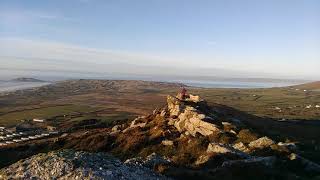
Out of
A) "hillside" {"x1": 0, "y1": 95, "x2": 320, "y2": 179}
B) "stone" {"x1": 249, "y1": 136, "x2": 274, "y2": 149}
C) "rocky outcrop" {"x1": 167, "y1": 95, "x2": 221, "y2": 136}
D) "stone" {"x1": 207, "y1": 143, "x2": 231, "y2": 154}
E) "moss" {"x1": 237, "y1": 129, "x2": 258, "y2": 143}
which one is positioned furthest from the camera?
"rocky outcrop" {"x1": 167, "y1": 95, "x2": 221, "y2": 136}

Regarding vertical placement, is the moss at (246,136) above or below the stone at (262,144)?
below

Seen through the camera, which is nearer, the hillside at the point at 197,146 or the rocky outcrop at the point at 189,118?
the hillside at the point at 197,146

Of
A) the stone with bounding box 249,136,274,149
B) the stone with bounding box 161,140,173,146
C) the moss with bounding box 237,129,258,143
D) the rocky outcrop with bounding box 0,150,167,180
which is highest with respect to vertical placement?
the rocky outcrop with bounding box 0,150,167,180

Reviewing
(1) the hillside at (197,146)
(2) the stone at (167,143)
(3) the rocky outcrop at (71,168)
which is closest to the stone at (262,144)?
(1) the hillside at (197,146)

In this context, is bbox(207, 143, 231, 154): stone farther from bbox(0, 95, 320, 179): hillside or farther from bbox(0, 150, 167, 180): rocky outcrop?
bbox(0, 150, 167, 180): rocky outcrop

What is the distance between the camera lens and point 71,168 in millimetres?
29812

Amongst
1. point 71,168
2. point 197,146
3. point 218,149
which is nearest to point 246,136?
point 197,146

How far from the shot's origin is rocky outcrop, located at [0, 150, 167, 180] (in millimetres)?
29328

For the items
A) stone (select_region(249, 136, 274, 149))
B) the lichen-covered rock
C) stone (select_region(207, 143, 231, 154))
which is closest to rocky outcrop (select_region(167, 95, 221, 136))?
stone (select_region(249, 136, 274, 149))

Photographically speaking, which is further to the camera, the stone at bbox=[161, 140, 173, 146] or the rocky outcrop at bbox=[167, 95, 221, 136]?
the rocky outcrop at bbox=[167, 95, 221, 136]

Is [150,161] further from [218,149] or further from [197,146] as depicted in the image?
[197,146]

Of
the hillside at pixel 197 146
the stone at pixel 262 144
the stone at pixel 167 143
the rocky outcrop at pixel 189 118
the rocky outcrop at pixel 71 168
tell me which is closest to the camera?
the rocky outcrop at pixel 71 168

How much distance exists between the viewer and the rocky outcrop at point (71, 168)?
2933cm

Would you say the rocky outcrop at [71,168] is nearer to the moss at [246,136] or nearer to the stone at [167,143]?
the moss at [246,136]
